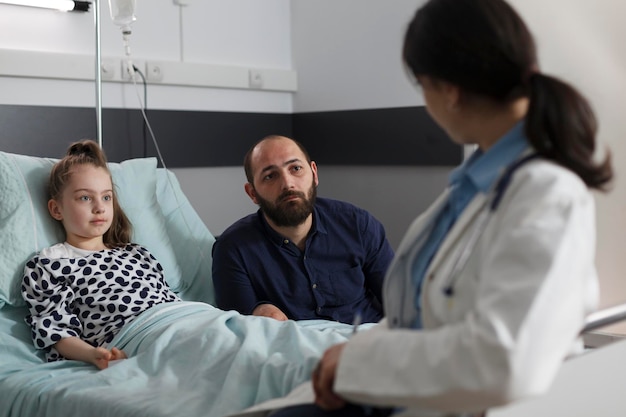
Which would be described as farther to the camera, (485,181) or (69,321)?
(69,321)

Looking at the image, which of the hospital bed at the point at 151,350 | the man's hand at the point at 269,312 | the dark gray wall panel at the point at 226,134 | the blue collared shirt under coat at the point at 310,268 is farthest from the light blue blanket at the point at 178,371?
the dark gray wall panel at the point at 226,134

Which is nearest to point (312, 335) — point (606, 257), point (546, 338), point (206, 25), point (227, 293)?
point (227, 293)

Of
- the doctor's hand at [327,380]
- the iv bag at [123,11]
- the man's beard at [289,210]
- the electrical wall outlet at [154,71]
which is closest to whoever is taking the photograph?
the doctor's hand at [327,380]

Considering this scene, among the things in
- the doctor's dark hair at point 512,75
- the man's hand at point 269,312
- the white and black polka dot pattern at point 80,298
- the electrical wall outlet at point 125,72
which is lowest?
the man's hand at point 269,312

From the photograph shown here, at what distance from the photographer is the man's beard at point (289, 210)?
2709mm

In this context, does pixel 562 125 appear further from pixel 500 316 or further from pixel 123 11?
pixel 123 11

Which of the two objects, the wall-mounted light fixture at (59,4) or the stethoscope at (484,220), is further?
the wall-mounted light fixture at (59,4)

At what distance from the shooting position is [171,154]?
3.89m

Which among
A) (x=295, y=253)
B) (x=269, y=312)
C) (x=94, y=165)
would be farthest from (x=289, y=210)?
(x=94, y=165)

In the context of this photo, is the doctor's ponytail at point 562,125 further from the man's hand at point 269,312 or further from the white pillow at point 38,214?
the white pillow at point 38,214

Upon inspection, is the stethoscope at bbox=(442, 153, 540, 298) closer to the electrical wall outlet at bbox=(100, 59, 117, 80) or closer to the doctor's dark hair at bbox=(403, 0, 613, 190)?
the doctor's dark hair at bbox=(403, 0, 613, 190)

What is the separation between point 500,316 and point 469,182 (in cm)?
32

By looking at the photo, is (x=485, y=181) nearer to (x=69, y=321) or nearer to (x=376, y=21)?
(x=69, y=321)

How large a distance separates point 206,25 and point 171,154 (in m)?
0.65
